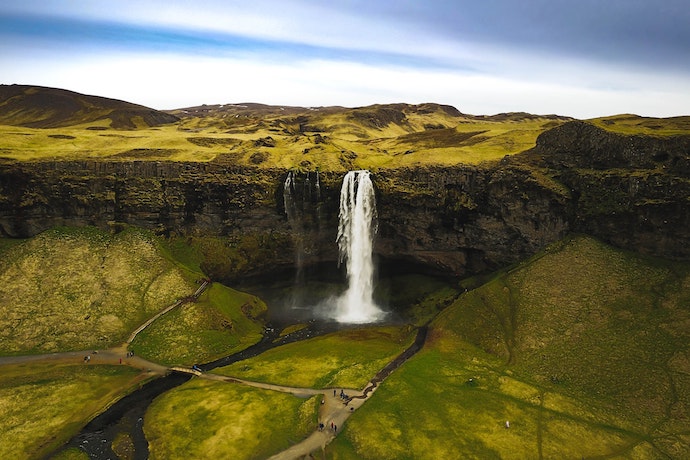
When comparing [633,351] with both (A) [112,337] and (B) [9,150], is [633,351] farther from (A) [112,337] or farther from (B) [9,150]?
(B) [9,150]

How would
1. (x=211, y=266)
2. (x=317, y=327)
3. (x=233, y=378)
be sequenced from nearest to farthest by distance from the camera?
(x=233, y=378)
(x=317, y=327)
(x=211, y=266)

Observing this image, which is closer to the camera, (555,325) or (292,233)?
(555,325)

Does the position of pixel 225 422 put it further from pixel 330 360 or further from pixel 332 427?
pixel 330 360

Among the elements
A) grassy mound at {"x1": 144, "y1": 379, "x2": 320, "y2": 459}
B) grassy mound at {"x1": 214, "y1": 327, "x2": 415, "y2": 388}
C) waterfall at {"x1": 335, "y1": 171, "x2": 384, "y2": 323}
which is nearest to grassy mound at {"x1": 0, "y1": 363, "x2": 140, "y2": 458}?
grassy mound at {"x1": 144, "y1": 379, "x2": 320, "y2": 459}

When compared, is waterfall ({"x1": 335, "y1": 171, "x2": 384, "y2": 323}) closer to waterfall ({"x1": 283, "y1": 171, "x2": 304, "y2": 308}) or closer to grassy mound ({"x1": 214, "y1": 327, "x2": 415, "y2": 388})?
waterfall ({"x1": 283, "y1": 171, "x2": 304, "y2": 308})

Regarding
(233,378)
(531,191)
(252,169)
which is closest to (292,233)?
(252,169)

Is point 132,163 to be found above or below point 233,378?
above
